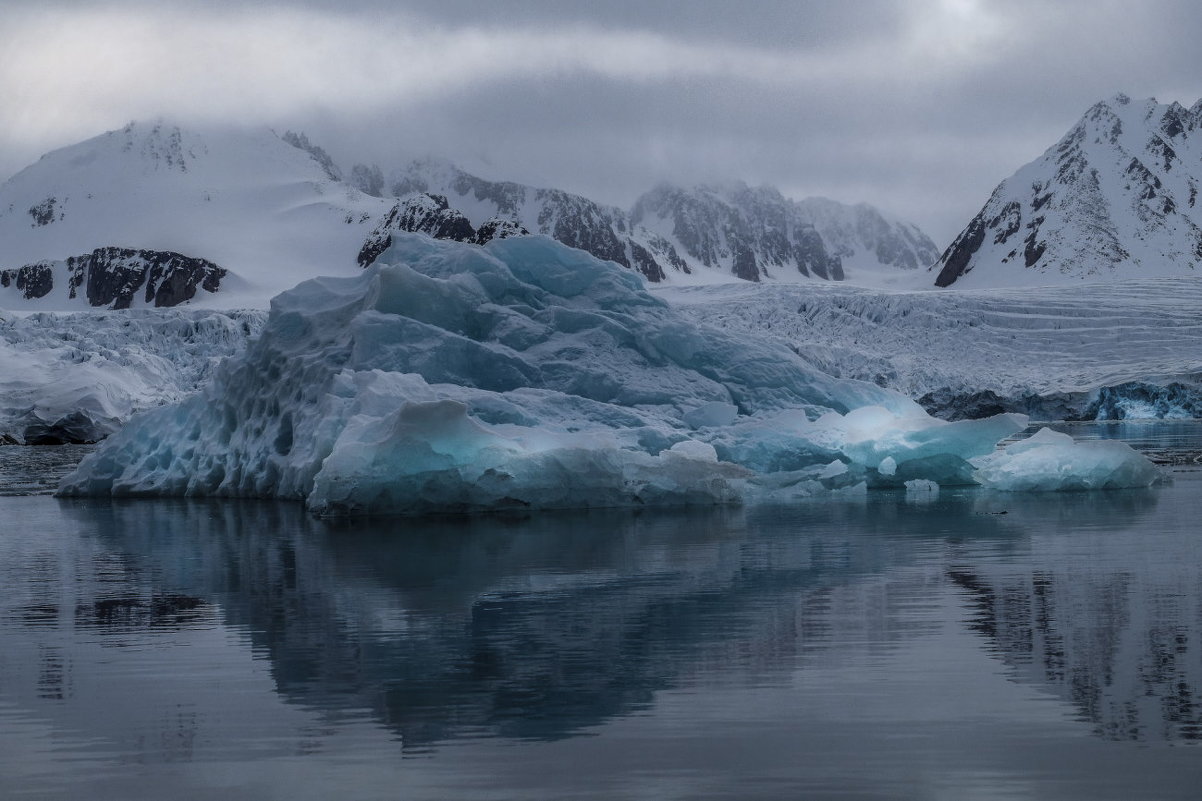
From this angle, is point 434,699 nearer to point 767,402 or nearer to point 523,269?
point 767,402

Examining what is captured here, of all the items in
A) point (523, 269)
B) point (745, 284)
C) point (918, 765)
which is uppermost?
point (745, 284)

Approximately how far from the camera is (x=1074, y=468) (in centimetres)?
2081

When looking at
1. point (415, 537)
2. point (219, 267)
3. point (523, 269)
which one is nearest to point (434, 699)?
point (415, 537)

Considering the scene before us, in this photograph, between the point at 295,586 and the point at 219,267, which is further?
the point at 219,267

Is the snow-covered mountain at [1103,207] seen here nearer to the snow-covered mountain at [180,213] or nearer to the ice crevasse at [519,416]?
the snow-covered mountain at [180,213]

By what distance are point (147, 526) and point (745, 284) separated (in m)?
71.3

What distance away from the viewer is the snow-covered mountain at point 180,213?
13512cm

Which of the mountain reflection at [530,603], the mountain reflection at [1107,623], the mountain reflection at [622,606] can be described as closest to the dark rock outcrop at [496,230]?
the mountain reflection at [530,603]

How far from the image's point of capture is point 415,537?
49.5ft

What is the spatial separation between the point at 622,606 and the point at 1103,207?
12804 cm

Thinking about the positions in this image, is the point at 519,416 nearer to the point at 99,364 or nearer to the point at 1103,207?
the point at 99,364

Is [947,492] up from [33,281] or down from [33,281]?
down

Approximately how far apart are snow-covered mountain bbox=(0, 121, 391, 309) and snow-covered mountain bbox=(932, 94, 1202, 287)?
58.2 m

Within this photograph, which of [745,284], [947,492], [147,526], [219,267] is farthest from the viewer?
[219,267]
